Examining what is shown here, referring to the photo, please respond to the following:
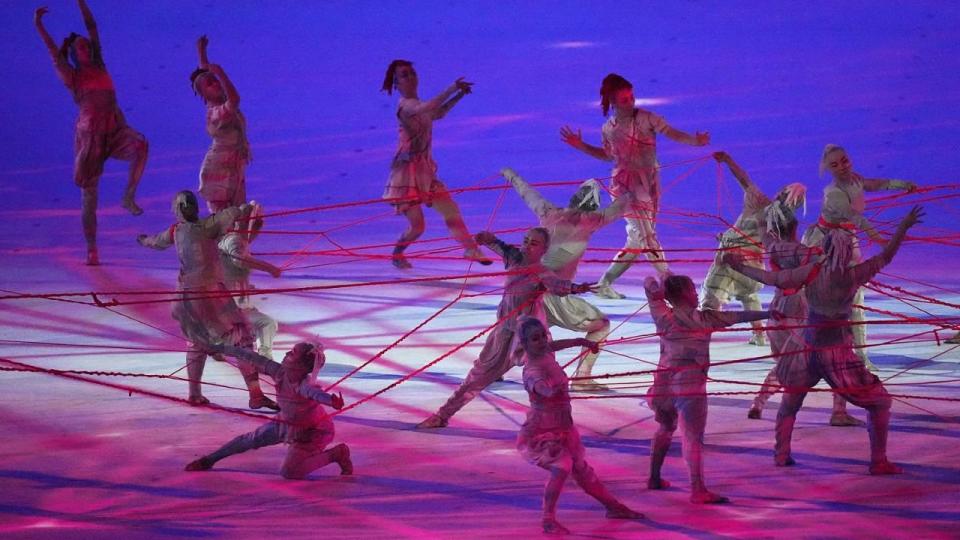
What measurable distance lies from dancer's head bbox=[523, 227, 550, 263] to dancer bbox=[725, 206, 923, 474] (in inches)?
44.4

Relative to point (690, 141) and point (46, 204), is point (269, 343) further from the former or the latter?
point (46, 204)

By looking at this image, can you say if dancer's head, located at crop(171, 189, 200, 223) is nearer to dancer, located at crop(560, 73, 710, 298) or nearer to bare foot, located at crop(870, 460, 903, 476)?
dancer, located at crop(560, 73, 710, 298)

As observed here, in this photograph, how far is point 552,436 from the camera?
475cm

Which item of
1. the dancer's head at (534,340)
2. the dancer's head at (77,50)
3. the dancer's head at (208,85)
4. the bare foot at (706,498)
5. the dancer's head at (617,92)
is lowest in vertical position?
the bare foot at (706,498)

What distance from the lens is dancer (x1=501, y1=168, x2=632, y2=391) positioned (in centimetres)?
690

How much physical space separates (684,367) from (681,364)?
0.24ft

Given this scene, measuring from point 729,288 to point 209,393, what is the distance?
3064mm

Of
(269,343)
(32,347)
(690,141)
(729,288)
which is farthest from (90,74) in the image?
(729,288)

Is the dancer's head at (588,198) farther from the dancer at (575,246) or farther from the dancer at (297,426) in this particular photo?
the dancer at (297,426)

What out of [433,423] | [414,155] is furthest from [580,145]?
[433,423]

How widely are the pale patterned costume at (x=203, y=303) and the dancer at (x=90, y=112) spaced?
374cm

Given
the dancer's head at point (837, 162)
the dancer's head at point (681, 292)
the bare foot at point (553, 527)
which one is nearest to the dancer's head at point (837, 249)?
the dancer's head at point (681, 292)

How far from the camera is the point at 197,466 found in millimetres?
5418

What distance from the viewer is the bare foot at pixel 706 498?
4.91 m
